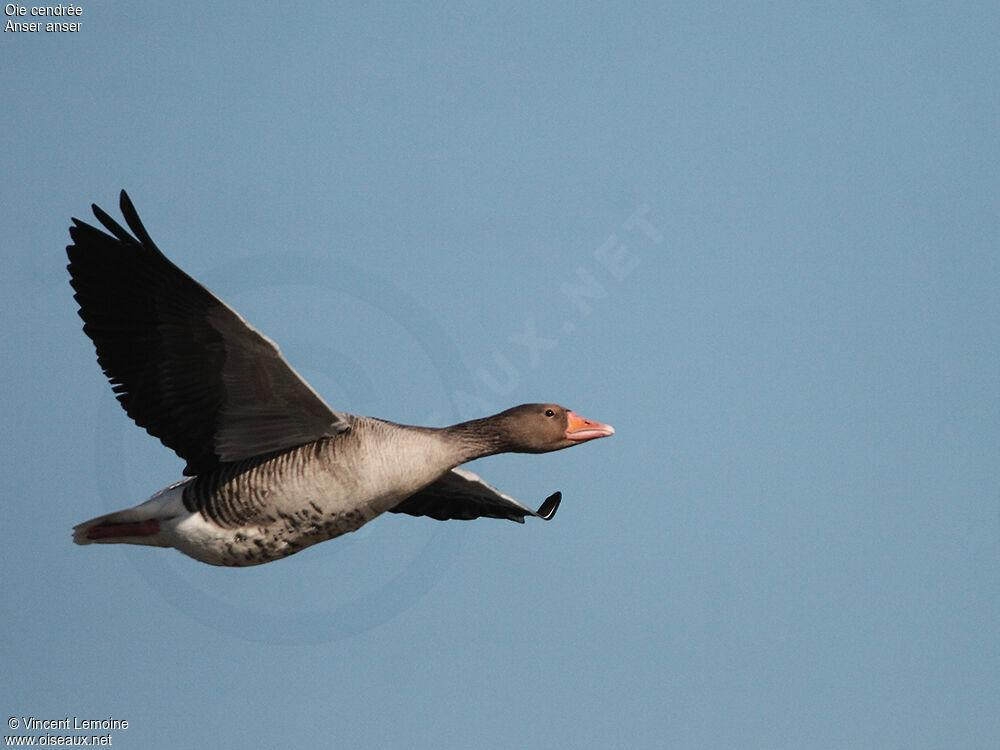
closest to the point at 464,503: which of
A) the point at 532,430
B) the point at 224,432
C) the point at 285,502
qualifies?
the point at 532,430

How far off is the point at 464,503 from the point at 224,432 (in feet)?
12.5

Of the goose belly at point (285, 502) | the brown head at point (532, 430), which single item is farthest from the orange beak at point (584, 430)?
the goose belly at point (285, 502)

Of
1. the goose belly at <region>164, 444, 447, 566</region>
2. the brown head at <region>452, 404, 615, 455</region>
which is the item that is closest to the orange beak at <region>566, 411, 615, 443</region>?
the brown head at <region>452, 404, 615, 455</region>

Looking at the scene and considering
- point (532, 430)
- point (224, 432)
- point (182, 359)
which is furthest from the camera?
point (532, 430)

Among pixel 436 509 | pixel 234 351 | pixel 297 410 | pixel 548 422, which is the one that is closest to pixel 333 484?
pixel 297 410

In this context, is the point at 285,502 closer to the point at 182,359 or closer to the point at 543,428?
the point at 182,359

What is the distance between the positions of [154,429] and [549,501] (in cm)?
512

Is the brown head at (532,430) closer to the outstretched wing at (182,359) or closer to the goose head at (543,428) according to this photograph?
the goose head at (543,428)

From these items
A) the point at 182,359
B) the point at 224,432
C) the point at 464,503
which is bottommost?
the point at 464,503

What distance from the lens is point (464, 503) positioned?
1575cm

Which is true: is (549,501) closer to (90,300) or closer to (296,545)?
(296,545)

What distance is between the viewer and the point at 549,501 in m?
16.0

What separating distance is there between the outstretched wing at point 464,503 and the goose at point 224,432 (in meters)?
2.15

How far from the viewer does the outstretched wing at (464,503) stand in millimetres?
15414
